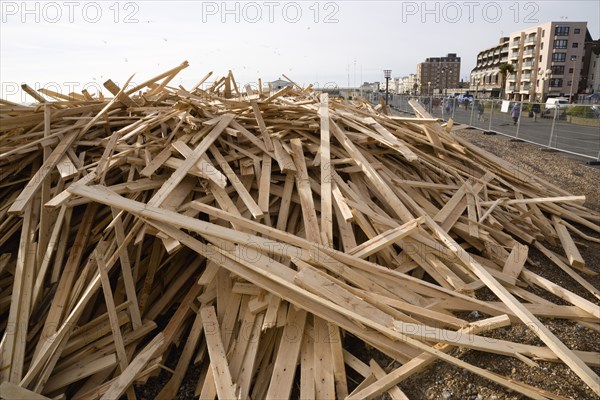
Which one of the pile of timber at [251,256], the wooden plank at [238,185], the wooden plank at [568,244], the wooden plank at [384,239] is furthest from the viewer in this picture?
the wooden plank at [568,244]

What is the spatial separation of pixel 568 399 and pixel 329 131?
3549 millimetres

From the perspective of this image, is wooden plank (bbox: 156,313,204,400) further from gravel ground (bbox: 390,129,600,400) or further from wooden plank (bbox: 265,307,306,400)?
gravel ground (bbox: 390,129,600,400)

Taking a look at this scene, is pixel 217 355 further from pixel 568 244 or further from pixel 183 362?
pixel 568 244

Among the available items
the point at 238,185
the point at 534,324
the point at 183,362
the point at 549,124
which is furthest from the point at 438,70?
the point at 183,362

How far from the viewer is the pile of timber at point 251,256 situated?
2992mm

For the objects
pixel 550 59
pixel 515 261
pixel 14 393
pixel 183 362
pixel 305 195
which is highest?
pixel 550 59

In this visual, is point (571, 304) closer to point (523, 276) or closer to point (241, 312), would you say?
point (523, 276)

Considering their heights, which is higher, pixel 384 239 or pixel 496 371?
pixel 384 239

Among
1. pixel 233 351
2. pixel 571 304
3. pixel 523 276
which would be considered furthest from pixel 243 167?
pixel 571 304

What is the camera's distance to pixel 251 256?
3.31 meters

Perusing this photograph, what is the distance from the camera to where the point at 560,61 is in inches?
2840

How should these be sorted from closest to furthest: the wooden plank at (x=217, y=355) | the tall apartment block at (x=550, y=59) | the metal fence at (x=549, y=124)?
the wooden plank at (x=217, y=355) → the metal fence at (x=549, y=124) → the tall apartment block at (x=550, y=59)

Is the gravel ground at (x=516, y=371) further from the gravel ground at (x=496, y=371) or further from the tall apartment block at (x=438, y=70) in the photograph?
the tall apartment block at (x=438, y=70)

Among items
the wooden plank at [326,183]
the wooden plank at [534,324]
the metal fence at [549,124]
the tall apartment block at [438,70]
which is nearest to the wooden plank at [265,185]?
the wooden plank at [326,183]
